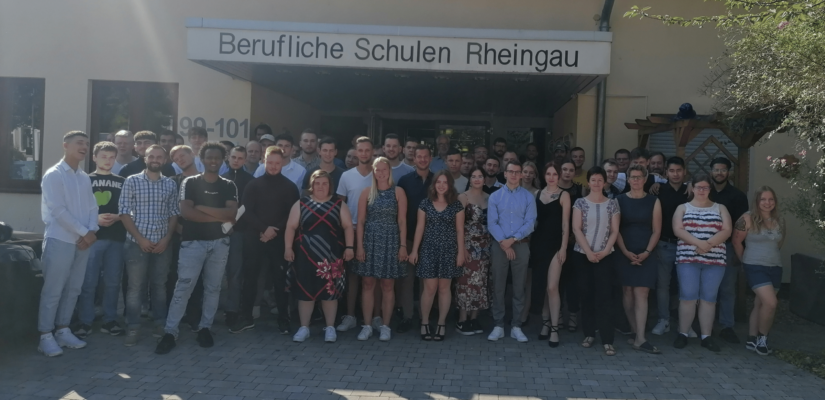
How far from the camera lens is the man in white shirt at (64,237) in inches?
216

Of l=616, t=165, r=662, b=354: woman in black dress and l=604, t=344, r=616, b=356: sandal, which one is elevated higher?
l=616, t=165, r=662, b=354: woman in black dress

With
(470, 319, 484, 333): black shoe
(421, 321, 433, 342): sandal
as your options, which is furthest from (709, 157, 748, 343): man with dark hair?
(421, 321, 433, 342): sandal

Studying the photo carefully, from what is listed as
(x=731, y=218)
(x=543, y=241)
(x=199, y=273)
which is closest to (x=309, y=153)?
(x=199, y=273)

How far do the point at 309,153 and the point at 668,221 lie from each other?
13.2ft

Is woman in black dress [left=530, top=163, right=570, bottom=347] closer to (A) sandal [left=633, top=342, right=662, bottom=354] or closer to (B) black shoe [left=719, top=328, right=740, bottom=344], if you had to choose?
(A) sandal [left=633, top=342, right=662, bottom=354]

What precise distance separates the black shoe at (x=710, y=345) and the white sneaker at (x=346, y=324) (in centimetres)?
351

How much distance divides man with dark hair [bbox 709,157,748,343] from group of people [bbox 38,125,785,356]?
0.02 meters

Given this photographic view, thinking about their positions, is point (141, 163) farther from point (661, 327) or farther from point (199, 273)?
point (661, 327)

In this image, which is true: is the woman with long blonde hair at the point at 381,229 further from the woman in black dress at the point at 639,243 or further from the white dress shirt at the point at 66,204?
the white dress shirt at the point at 66,204

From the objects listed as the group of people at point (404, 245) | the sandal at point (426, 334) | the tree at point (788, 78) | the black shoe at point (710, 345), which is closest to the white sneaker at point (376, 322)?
the group of people at point (404, 245)

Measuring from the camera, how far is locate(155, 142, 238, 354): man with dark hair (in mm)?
5805

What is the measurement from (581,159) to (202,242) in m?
4.45

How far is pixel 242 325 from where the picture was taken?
6488 millimetres

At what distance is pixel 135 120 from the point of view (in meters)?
9.83
